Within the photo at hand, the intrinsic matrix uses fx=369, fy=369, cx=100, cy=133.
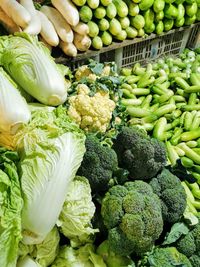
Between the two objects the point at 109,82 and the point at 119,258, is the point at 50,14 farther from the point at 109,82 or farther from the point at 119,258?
the point at 119,258

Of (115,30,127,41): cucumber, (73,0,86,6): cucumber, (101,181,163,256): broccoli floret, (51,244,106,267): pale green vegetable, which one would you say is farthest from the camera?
(115,30,127,41): cucumber

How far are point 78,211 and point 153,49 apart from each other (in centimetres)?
238

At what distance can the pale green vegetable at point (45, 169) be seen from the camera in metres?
1.52

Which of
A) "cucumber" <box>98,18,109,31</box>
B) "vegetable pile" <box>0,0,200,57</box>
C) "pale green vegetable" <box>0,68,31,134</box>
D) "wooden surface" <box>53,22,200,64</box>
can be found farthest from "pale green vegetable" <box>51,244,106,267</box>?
"cucumber" <box>98,18,109,31</box>

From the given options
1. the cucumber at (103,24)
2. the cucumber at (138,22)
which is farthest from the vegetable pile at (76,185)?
the cucumber at (138,22)

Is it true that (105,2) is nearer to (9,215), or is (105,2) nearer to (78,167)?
(78,167)

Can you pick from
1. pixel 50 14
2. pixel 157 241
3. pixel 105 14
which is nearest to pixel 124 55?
pixel 105 14

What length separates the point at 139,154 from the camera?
184 centimetres

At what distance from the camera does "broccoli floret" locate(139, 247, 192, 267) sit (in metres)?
1.75

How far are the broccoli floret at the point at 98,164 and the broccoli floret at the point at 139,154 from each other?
0.28 feet

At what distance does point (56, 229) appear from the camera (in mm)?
1760

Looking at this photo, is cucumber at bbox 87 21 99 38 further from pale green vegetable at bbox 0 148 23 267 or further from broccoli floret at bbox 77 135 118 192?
pale green vegetable at bbox 0 148 23 267

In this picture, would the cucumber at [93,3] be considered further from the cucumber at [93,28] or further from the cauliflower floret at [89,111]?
the cauliflower floret at [89,111]

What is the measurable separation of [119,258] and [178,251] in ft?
1.05
